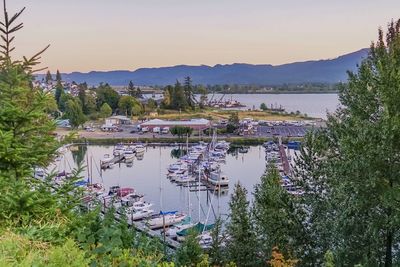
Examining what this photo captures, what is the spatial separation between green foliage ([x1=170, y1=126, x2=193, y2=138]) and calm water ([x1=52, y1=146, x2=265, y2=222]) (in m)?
5.15

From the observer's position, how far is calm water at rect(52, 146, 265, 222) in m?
27.6

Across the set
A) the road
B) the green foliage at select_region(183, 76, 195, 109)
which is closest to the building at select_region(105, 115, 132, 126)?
the road

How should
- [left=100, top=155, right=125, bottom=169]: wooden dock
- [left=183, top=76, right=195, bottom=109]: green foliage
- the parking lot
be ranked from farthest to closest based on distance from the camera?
[left=183, top=76, right=195, bottom=109]: green foliage
the parking lot
[left=100, top=155, right=125, bottom=169]: wooden dock

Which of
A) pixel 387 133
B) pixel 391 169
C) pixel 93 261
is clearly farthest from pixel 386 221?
pixel 93 261

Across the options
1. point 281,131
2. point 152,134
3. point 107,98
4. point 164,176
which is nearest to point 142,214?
point 164,176

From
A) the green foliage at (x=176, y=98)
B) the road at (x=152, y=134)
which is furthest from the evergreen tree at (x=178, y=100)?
the road at (x=152, y=134)

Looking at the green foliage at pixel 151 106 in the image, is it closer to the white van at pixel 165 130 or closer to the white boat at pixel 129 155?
the white van at pixel 165 130

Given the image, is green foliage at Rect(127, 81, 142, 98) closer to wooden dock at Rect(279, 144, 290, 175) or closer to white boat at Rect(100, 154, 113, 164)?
white boat at Rect(100, 154, 113, 164)

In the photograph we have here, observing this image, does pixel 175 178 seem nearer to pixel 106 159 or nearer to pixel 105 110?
pixel 106 159

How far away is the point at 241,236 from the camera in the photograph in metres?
11.8

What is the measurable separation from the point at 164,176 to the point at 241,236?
80.0 ft

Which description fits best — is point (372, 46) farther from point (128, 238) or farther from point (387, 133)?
point (128, 238)

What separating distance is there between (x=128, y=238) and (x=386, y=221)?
5.32 m

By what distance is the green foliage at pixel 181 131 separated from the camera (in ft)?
182
